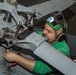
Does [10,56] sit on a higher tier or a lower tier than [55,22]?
lower

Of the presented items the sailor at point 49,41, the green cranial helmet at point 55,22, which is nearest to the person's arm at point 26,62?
the sailor at point 49,41

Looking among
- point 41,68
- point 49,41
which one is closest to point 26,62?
point 41,68

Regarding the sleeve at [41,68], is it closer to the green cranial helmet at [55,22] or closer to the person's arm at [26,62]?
the person's arm at [26,62]

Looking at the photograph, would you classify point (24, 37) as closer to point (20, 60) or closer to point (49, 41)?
point (20, 60)

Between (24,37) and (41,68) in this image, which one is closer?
(24,37)

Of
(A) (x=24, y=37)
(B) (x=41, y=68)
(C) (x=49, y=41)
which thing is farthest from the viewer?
(C) (x=49, y=41)

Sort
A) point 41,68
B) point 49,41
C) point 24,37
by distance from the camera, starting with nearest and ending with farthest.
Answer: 1. point 24,37
2. point 41,68
3. point 49,41

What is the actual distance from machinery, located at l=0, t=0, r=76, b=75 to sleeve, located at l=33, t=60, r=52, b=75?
0.48 ft

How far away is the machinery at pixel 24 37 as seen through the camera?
1.01m

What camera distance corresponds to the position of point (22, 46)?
1.09 m

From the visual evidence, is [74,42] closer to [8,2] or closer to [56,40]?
[56,40]

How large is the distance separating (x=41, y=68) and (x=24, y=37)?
0.75 feet

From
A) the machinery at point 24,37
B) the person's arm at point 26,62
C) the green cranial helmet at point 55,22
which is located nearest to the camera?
the machinery at point 24,37

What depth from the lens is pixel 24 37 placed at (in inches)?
42.6
